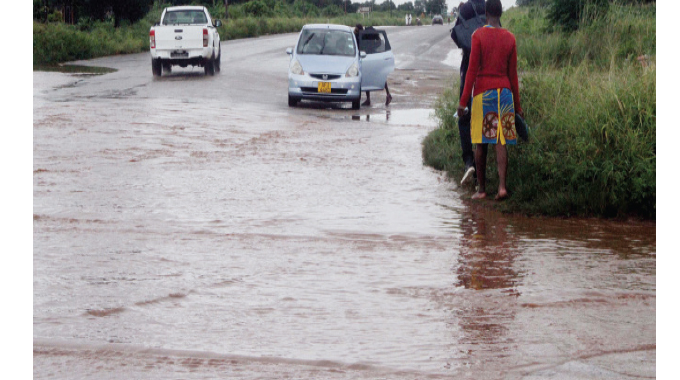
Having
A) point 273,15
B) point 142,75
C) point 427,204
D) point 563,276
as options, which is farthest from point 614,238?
point 273,15

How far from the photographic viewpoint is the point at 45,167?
417 inches

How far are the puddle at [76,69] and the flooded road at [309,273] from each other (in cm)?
1462

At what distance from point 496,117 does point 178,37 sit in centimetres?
1789

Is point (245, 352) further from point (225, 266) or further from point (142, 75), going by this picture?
point (142, 75)

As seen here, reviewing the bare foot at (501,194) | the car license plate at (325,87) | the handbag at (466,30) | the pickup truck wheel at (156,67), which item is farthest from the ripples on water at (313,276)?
the pickup truck wheel at (156,67)

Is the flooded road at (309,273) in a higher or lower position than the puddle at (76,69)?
lower

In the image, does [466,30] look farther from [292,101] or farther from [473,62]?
[292,101]

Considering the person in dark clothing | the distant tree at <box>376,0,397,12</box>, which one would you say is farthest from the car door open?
the distant tree at <box>376,0,397,12</box>

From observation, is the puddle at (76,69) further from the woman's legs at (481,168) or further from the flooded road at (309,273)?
the woman's legs at (481,168)

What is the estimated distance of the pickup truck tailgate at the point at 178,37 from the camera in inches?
981

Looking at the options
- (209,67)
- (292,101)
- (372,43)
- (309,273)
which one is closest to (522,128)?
(309,273)

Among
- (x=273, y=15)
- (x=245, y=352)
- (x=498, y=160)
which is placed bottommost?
(x=245, y=352)

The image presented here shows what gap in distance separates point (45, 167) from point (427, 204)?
15.1 ft

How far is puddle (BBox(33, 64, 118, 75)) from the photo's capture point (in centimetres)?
2648
